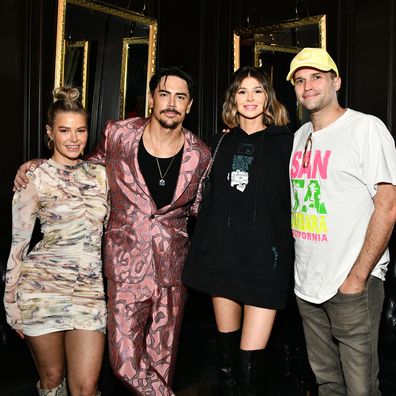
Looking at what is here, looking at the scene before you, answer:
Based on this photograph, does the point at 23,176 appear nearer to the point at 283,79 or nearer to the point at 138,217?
the point at 138,217

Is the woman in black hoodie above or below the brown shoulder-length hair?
below

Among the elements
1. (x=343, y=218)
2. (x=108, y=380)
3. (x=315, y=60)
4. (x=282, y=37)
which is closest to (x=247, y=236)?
(x=343, y=218)

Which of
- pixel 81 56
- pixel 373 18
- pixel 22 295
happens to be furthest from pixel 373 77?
pixel 22 295

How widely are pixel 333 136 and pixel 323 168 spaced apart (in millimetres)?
129

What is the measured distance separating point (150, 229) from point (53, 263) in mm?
434

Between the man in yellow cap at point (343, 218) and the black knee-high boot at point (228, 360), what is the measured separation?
1.20ft

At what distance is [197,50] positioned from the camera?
4.09m

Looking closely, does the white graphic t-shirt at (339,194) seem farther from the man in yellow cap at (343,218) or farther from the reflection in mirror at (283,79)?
the reflection in mirror at (283,79)

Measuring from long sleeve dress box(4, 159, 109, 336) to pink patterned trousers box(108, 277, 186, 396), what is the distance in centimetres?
18

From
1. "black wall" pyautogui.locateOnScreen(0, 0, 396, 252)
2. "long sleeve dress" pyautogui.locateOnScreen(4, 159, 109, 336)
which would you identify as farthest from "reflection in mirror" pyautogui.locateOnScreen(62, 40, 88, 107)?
"long sleeve dress" pyautogui.locateOnScreen(4, 159, 109, 336)

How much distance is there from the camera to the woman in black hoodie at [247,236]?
95.5 inches

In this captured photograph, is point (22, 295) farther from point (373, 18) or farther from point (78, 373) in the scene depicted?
point (373, 18)

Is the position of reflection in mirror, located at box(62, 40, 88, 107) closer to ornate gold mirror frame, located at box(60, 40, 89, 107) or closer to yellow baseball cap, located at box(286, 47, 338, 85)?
ornate gold mirror frame, located at box(60, 40, 89, 107)

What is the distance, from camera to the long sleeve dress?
2295mm
